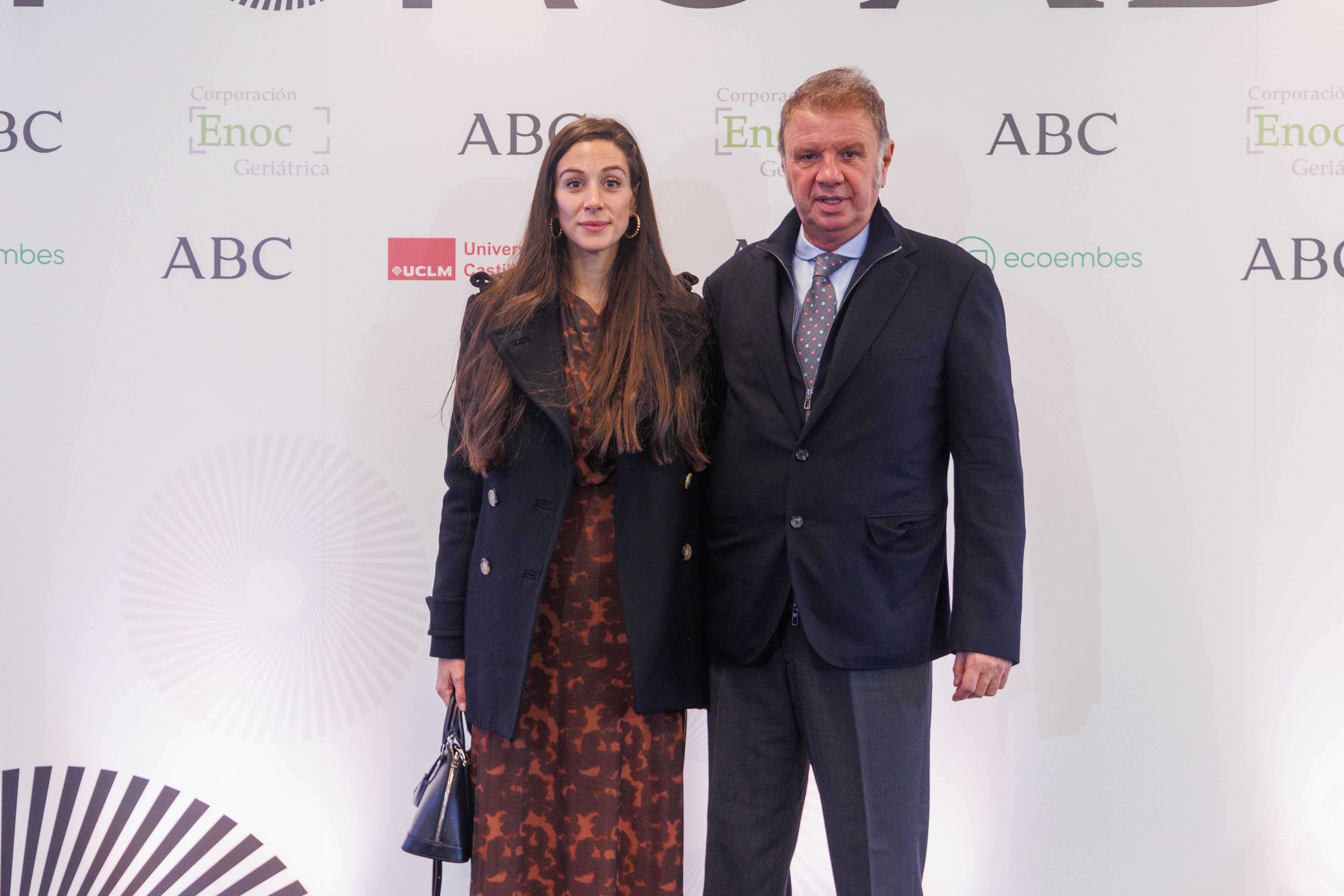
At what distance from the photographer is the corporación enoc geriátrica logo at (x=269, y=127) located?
2.61 m

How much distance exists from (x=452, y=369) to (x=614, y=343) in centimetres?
90

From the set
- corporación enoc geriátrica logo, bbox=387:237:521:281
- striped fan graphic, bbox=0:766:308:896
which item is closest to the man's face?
corporación enoc geriátrica logo, bbox=387:237:521:281

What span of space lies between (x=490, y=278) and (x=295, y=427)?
0.95 metres

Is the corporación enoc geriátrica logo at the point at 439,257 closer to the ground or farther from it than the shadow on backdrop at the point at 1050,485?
farther from it

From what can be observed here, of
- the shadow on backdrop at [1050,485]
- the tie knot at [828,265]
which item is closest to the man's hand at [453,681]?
the tie knot at [828,265]

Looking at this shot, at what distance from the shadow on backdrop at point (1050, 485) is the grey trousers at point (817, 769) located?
91 cm

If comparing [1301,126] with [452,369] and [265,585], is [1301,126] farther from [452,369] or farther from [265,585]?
[265,585]

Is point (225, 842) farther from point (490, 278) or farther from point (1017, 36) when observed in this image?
point (1017, 36)

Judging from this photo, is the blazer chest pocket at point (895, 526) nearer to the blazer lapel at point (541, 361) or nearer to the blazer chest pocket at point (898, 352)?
the blazer chest pocket at point (898, 352)

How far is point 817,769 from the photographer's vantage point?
1.85 meters

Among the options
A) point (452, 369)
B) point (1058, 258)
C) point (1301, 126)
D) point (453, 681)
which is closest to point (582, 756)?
point (453, 681)

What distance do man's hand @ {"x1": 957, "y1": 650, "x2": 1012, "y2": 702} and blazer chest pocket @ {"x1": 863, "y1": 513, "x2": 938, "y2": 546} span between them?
252 millimetres

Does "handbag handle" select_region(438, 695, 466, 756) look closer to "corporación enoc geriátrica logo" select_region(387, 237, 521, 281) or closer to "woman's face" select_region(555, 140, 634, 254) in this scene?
"woman's face" select_region(555, 140, 634, 254)

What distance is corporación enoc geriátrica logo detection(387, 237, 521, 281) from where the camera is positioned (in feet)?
8.58
